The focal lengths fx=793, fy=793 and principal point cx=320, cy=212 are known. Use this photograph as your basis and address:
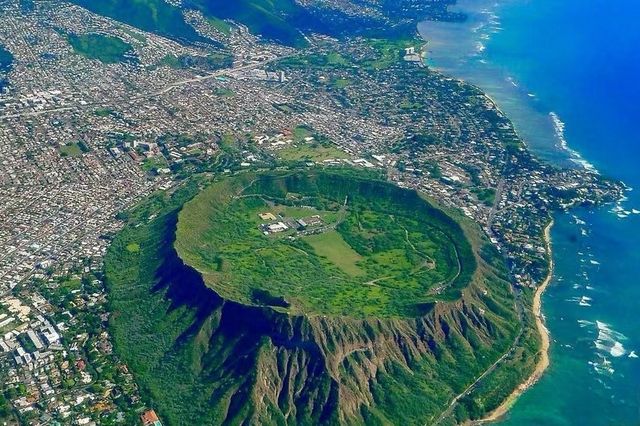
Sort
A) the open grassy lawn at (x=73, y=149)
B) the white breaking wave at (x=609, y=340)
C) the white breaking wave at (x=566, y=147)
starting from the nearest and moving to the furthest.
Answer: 1. the white breaking wave at (x=609, y=340)
2. the open grassy lawn at (x=73, y=149)
3. the white breaking wave at (x=566, y=147)

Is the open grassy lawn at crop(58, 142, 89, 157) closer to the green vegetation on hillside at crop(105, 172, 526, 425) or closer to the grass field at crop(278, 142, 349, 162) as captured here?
the grass field at crop(278, 142, 349, 162)

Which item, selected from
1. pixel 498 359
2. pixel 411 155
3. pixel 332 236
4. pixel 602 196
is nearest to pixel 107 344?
pixel 332 236

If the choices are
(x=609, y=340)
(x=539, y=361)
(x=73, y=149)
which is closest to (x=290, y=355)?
(x=539, y=361)

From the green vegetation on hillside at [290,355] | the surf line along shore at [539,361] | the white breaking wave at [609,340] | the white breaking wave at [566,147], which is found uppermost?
the white breaking wave at [566,147]

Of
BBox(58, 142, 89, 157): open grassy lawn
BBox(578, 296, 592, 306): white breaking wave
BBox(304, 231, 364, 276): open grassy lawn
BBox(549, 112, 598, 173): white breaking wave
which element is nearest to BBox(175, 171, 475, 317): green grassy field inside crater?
BBox(304, 231, 364, 276): open grassy lawn

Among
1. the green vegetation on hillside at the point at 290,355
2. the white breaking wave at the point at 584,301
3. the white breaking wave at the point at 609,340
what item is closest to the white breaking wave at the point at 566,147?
the white breaking wave at the point at 584,301

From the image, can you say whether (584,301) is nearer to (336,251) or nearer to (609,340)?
(609,340)

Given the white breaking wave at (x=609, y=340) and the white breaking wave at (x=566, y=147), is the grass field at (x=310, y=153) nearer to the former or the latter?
the white breaking wave at (x=566, y=147)
